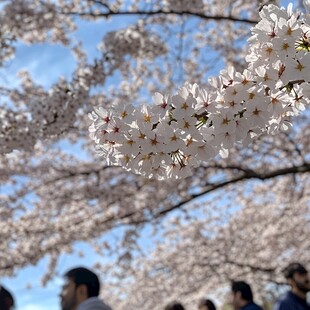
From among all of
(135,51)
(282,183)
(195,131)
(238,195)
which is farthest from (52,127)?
(238,195)

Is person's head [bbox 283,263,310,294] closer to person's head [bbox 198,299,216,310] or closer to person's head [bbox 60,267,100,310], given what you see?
person's head [bbox 198,299,216,310]

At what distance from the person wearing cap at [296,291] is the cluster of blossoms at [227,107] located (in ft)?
9.97

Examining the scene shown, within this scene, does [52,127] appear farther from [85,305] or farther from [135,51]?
[135,51]

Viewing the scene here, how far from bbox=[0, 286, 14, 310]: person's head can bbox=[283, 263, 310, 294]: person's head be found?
2532mm

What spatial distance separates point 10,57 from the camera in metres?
6.67

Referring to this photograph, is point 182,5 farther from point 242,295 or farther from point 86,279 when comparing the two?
point 86,279

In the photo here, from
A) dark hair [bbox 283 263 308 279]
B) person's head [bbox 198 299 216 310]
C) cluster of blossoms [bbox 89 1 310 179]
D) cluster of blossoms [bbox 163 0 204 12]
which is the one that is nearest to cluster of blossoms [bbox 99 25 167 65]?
cluster of blossoms [bbox 163 0 204 12]

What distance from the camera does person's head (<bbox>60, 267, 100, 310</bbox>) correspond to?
4.03 metres

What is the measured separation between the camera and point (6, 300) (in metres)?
4.13

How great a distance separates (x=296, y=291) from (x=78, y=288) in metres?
2.04

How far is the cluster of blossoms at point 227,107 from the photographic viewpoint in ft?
5.95

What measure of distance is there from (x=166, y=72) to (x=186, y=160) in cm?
830

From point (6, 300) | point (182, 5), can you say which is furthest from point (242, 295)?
point (182, 5)

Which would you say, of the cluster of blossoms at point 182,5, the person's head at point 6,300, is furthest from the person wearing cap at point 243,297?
the cluster of blossoms at point 182,5
